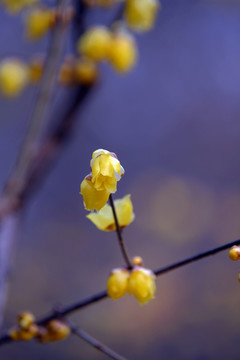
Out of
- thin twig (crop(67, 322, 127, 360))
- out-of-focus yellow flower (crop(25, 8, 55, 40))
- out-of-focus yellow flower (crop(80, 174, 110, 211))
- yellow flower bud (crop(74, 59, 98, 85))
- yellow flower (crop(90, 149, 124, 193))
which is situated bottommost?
thin twig (crop(67, 322, 127, 360))

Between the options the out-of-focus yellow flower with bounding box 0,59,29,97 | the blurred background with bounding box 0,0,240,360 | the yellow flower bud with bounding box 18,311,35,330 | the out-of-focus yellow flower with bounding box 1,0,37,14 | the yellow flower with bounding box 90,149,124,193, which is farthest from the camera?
the blurred background with bounding box 0,0,240,360

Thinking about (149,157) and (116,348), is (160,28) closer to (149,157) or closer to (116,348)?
(149,157)

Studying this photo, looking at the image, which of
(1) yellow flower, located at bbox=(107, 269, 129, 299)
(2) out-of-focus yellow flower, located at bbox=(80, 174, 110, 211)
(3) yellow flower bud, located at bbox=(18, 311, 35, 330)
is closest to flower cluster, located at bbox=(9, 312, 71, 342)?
(3) yellow flower bud, located at bbox=(18, 311, 35, 330)

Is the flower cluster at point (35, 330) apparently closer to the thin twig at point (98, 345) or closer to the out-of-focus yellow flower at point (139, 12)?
the thin twig at point (98, 345)

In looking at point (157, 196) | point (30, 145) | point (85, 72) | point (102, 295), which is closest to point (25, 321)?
point (102, 295)

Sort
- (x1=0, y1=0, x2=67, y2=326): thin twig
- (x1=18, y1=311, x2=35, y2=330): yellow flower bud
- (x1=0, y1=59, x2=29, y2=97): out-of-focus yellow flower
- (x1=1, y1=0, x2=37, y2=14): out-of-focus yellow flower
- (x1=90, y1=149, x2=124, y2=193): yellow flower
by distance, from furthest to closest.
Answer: (x1=0, y1=59, x2=29, y2=97): out-of-focus yellow flower, (x1=1, y1=0, x2=37, y2=14): out-of-focus yellow flower, (x1=0, y1=0, x2=67, y2=326): thin twig, (x1=18, y1=311, x2=35, y2=330): yellow flower bud, (x1=90, y1=149, x2=124, y2=193): yellow flower

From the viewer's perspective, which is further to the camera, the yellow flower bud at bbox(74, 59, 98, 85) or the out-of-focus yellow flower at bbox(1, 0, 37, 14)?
the yellow flower bud at bbox(74, 59, 98, 85)

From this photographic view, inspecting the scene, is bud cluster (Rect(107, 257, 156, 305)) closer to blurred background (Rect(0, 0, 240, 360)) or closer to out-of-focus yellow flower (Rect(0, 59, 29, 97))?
out-of-focus yellow flower (Rect(0, 59, 29, 97))

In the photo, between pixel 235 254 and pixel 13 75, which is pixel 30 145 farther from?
pixel 235 254
